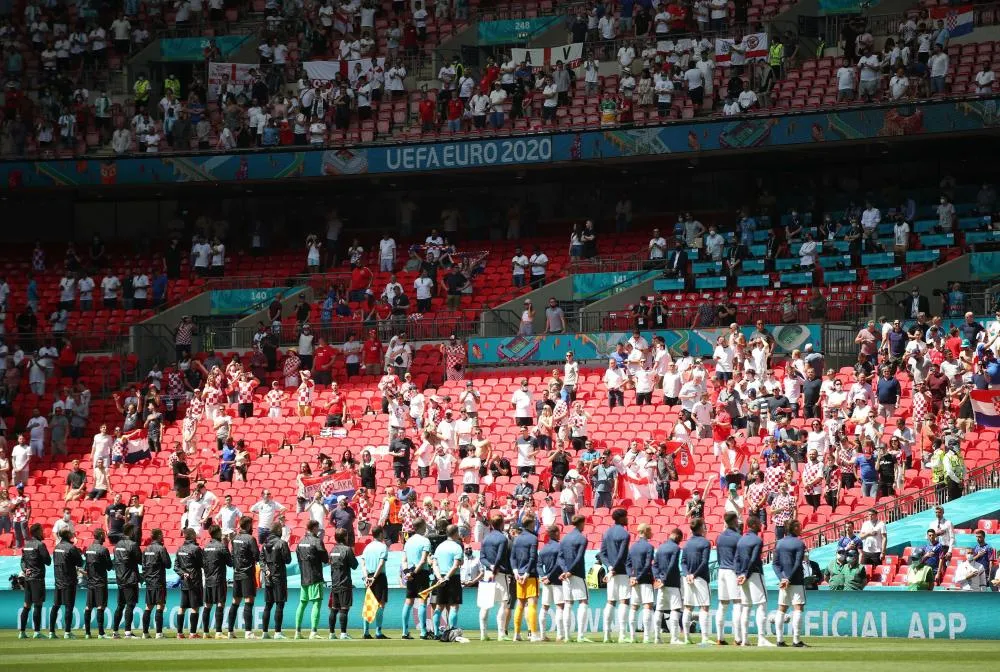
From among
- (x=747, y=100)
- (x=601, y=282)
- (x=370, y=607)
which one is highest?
(x=747, y=100)

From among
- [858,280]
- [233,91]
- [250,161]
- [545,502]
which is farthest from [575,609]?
[233,91]

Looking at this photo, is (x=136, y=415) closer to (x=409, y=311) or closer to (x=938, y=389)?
(x=409, y=311)

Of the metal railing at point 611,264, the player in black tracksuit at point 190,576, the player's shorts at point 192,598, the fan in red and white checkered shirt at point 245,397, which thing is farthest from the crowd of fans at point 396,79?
the player's shorts at point 192,598

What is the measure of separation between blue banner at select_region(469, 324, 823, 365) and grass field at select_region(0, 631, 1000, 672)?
41.3 feet

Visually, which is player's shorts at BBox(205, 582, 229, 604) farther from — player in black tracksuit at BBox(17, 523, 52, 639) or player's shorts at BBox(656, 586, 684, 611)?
player's shorts at BBox(656, 586, 684, 611)

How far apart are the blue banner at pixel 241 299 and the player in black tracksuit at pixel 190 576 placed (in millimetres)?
18920

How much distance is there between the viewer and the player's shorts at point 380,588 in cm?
2112

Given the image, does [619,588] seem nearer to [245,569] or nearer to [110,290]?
[245,569]

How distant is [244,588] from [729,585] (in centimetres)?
654

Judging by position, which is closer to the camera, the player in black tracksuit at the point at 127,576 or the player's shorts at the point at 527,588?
the player's shorts at the point at 527,588

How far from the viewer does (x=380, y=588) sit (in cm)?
2117

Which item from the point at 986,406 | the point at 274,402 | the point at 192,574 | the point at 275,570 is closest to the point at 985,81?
the point at 986,406

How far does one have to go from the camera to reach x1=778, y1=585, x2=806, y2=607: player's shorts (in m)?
19.1

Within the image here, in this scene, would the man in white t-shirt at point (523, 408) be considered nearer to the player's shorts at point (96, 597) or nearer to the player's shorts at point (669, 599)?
the player's shorts at point (96, 597)
